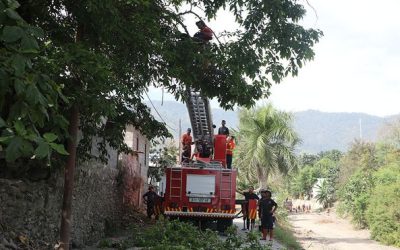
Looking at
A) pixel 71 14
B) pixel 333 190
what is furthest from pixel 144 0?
pixel 333 190

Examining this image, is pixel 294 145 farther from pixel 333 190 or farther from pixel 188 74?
pixel 333 190

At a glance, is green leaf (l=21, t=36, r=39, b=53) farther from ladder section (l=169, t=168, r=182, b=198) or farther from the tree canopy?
ladder section (l=169, t=168, r=182, b=198)

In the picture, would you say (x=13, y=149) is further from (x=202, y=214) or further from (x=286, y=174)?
(x=286, y=174)

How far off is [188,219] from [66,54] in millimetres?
11172

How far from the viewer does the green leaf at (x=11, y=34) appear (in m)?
2.69

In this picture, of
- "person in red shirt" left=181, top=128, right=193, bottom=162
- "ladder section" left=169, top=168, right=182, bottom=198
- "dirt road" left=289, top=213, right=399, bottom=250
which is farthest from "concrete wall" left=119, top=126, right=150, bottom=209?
"dirt road" left=289, top=213, right=399, bottom=250

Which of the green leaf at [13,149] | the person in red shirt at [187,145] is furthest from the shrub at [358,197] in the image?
the green leaf at [13,149]

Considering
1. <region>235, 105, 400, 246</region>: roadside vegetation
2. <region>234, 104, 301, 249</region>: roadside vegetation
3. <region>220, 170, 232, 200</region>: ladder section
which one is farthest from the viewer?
<region>234, 104, 301, 249</region>: roadside vegetation

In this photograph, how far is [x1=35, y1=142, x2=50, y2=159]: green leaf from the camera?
2.63 meters

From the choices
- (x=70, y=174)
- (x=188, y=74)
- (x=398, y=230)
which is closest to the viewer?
(x=70, y=174)

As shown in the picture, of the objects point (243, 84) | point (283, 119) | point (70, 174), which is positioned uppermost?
point (283, 119)

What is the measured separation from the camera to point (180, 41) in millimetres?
8781

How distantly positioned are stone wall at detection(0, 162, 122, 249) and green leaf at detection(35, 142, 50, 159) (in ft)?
18.1

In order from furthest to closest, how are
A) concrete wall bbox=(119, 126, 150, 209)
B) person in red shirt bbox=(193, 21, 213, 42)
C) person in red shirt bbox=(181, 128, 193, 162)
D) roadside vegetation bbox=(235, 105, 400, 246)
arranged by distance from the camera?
roadside vegetation bbox=(235, 105, 400, 246), concrete wall bbox=(119, 126, 150, 209), person in red shirt bbox=(181, 128, 193, 162), person in red shirt bbox=(193, 21, 213, 42)
